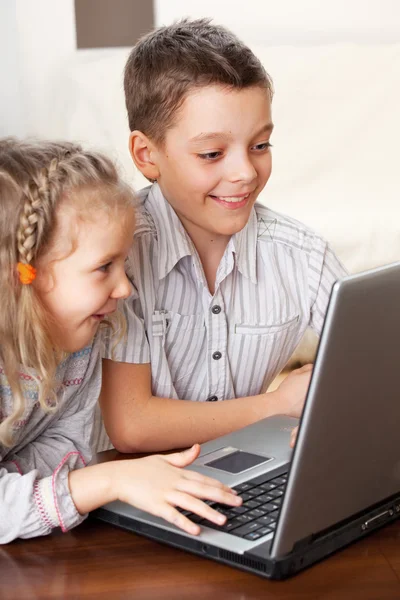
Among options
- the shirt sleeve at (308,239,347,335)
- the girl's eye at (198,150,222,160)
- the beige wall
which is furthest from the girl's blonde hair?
the beige wall

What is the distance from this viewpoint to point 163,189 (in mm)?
1365

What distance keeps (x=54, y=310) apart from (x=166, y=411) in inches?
11.9

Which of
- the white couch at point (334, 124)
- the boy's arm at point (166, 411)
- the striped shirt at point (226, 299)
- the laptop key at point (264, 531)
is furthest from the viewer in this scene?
the white couch at point (334, 124)

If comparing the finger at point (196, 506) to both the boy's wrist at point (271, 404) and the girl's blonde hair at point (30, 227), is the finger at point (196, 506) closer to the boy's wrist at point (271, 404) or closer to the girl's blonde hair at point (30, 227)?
the girl's blonde hair at point (30, 227)

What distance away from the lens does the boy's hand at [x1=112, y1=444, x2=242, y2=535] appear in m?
0.86

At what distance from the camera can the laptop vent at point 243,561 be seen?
80 cm

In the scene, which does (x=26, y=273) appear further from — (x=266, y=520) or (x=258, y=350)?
(x=258, y=350)

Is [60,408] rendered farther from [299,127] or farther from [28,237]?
[299,127]

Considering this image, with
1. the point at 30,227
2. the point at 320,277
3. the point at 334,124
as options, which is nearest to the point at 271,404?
the point at 320,277

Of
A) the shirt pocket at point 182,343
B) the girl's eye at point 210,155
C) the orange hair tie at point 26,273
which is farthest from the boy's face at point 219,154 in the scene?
the orange hair tie at point 26,273

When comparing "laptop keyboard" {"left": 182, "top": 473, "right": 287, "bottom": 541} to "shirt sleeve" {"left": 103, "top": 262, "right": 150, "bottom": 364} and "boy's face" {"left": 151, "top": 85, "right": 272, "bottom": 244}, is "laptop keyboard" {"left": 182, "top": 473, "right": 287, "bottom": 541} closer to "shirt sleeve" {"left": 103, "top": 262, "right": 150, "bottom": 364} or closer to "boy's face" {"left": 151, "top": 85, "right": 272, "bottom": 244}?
"shirt sleeve" {"left": 103, "top": 262, "right": 150, "bottom": 364}

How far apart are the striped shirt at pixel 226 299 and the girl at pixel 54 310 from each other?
256 millimetres

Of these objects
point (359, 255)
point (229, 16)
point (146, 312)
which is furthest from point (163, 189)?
point (229, 16)

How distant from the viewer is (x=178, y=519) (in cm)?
86
